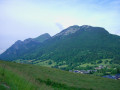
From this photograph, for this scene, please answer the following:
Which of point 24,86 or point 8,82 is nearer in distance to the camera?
A: point 24,86

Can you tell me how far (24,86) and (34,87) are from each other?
0.60 meters

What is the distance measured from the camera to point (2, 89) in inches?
307

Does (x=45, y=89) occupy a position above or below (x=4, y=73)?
below

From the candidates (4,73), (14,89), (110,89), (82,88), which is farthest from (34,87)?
(110,89)

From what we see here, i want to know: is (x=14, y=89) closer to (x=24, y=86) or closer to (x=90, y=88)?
(x=24, y=86)

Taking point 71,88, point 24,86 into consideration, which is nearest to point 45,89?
point 24,86

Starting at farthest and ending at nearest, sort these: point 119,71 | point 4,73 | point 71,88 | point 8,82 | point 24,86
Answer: point 119,71
point 71,88
point 4,73
point 8,82
point 24,86

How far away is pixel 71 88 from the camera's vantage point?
18500 millimetres

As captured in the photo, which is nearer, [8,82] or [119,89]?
[8,82]

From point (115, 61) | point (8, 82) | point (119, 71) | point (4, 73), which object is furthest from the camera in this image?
point (115, 61)

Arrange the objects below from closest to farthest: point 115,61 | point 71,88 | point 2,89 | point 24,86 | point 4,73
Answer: point 2,89, point 24,86, point 4,73, point 71,88, point 115,61

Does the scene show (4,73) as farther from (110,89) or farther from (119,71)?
(119,71)

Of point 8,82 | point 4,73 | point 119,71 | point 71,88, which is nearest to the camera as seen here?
point 8,82

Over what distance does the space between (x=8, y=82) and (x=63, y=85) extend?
1087cm
